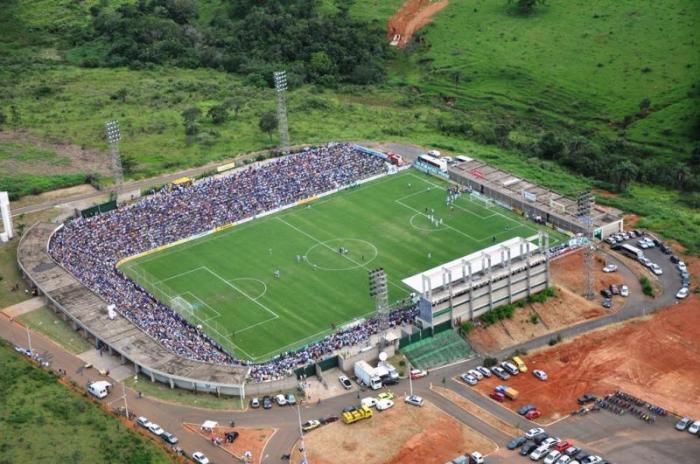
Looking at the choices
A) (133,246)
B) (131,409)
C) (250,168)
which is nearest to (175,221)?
(133,246)

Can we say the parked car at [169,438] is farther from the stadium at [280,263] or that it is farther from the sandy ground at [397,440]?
the sandy ground at [397,440]

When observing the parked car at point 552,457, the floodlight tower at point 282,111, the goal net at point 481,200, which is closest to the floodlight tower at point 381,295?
the parked car at point 552,457

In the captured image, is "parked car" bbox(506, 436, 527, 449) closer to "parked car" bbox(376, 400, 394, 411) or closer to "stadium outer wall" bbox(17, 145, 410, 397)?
"parked car" bbox(376, 400, 394, 411)

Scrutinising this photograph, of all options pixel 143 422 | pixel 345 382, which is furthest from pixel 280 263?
pixel 143 422

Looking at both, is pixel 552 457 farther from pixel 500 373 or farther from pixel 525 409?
pixel 500 373

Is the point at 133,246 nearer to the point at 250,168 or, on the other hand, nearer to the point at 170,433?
the point at 250,168

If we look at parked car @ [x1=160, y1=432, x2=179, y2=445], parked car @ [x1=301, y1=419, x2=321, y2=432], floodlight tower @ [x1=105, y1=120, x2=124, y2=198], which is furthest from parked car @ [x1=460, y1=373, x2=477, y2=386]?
floodlight tower @ [x1=105, y1=120, x2=124, y2=198]
